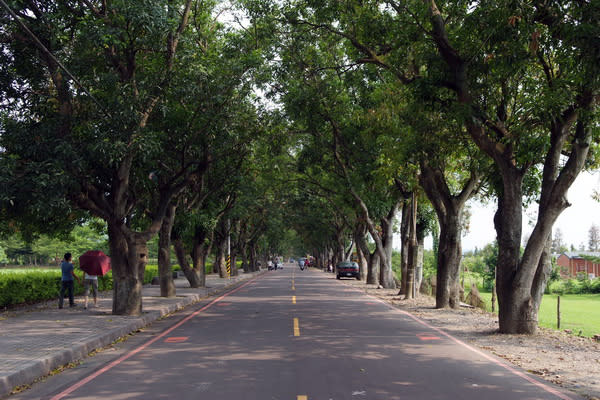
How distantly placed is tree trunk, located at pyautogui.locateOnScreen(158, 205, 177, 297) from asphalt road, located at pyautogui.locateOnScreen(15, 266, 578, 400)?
742 cm

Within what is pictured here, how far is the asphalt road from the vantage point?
673 centimetres

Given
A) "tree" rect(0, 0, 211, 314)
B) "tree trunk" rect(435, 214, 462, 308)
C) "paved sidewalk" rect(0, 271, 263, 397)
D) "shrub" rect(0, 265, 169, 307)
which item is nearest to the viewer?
"paved sidewalk" rect(0, 271, 263, 397)

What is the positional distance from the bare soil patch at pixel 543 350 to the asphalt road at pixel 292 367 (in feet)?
1.28

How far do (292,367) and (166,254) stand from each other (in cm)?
1428

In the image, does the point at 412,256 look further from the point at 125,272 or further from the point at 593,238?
the point at 593,238

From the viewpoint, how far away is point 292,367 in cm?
818

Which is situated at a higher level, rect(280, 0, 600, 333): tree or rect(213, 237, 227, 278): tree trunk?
rect(280, 0, 600, 333): tree

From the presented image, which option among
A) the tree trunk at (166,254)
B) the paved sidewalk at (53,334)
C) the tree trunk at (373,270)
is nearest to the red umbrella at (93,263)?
the paved sidewalk at (53,334)

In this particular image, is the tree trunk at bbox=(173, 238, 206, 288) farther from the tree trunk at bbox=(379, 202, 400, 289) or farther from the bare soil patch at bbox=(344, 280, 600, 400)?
the bare soil patch at bbox=(344, 280, 600, 400)

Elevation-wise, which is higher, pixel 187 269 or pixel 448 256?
pixel 448 256

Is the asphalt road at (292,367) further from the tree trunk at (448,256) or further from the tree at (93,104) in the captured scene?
the tree trunk at (448,256)

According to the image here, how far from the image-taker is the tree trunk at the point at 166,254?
20516mm

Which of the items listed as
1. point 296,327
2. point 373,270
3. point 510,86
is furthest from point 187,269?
point 510,86

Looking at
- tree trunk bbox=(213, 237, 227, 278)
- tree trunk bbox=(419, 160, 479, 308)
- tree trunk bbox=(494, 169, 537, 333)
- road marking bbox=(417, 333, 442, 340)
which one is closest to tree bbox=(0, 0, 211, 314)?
road marking bbox=(417, 333, 442, 340)
